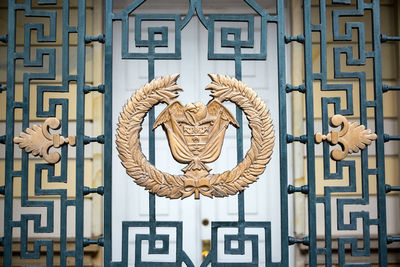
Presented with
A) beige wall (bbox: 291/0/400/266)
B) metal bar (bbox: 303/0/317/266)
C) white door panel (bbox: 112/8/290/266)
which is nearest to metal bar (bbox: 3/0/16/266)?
metal bar (bbox: 303/0/317/266)

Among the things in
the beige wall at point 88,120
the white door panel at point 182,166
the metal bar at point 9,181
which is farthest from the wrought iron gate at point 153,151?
the white door panel at point 182,166

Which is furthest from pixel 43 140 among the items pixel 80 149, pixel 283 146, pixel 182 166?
pixel 182 166

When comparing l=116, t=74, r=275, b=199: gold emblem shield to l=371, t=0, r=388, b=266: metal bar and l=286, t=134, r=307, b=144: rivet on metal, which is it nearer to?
l=286, t=134, r=307, b=144: rivet on metal

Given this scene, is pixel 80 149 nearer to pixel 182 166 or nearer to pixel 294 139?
pixel 294 139

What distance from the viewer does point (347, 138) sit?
6.75ft

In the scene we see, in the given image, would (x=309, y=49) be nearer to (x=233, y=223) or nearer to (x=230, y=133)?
(x=233, y=223)

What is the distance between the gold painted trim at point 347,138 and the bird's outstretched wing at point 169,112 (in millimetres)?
626

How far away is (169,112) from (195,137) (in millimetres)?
164

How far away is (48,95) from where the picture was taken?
3.61m

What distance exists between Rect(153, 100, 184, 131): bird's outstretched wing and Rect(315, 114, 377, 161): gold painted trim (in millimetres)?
626

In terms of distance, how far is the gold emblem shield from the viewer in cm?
206

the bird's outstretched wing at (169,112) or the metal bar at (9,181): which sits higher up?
the bird's outstretched wing at (169,112)

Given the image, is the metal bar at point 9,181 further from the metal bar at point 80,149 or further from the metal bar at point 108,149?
the metal bar at point 108,149

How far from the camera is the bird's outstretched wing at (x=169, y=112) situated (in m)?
2.07
